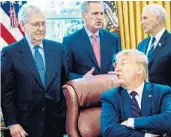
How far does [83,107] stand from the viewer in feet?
7.83

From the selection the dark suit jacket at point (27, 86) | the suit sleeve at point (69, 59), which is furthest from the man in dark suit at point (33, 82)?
the suit sleeve at point (69, 59)

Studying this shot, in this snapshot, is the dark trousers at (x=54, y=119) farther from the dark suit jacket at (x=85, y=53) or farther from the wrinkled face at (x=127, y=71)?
the wrinkled face at (x=127, y=71)

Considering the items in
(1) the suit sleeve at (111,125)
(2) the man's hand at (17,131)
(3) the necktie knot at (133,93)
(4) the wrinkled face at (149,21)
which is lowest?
(2) the man's hand at (17,131)

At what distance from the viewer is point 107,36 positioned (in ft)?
10.6

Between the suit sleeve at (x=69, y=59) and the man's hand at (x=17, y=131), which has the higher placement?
the suit sleeve at (x=69, y=59)

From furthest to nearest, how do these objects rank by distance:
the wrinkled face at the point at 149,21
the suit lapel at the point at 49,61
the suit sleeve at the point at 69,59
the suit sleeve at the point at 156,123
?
the wrinkled face at the point at 149,21 → the suit sleeve at the point at 69,59 → the suit lapel at the point at 49,61 → the suit sleeve at the point at 156,123

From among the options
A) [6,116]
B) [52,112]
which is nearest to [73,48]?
[52,112]

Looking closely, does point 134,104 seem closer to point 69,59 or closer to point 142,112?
point 142,112

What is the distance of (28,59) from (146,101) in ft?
3.04

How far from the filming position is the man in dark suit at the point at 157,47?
3111 millimetres

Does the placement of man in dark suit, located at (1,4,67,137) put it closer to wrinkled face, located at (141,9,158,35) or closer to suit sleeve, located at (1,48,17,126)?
suit sleeve, located at (1,48,17,126)

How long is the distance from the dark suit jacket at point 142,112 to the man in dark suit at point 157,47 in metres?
0.78

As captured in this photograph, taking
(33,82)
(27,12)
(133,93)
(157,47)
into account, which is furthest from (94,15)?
(133,93)

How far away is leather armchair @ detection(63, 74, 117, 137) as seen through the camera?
233cm
